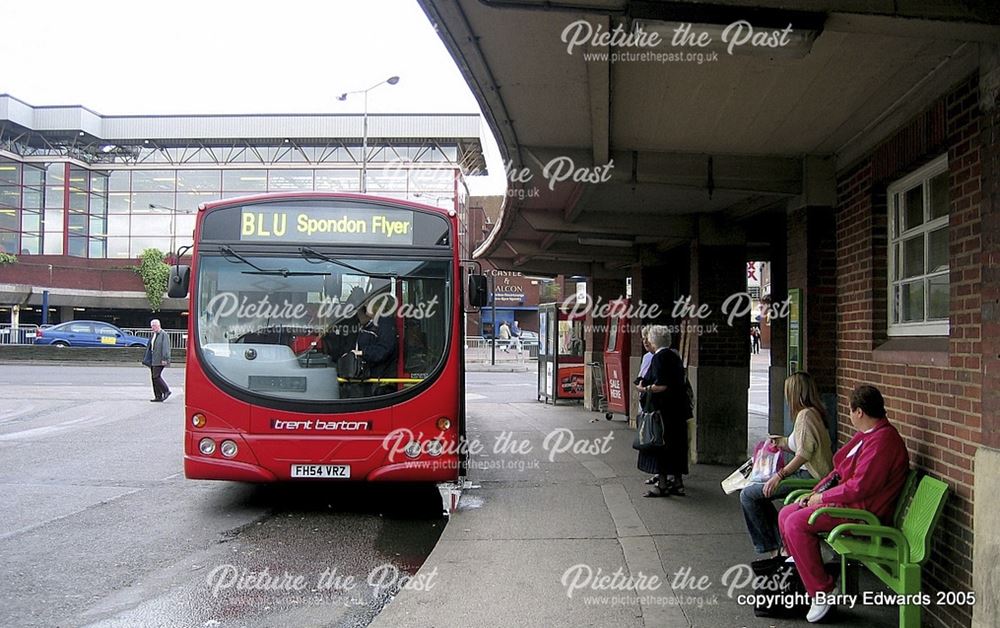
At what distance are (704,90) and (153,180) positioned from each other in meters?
49.7

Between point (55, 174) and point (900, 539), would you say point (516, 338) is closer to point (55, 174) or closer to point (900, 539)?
point (55, 174)

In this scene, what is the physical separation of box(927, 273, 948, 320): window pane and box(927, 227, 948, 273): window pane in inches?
2.8

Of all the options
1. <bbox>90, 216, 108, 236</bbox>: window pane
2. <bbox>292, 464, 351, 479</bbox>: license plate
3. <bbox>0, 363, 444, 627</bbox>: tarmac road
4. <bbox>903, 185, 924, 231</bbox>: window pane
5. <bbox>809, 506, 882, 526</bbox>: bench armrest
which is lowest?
<bbox>0, 363, 444, 627</bbox>: tarmac road

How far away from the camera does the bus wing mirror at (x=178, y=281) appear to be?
26.4ft

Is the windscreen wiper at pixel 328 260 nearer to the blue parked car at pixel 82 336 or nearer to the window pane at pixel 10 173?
the blue parked car at pixel 82 336

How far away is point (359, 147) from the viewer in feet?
159

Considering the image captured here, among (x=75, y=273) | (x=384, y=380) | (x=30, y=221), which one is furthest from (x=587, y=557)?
(x=30, y=221)

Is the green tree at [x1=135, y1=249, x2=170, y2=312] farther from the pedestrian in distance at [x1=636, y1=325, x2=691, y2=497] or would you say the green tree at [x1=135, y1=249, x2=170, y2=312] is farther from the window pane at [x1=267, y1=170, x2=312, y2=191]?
the pedestrian in distance at [x1=636, y1=325, x2=691, y2=497]

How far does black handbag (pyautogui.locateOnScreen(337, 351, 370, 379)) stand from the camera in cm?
776

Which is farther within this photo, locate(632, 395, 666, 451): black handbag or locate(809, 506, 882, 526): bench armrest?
locate(632, 395, 666, 451): black handbag

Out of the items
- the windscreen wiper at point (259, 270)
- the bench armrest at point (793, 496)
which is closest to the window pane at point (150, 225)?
the windscreen wiper at point (259, 270)

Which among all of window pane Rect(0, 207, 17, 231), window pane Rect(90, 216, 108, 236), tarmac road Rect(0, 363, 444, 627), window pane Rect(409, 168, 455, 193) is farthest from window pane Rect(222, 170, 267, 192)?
tarmac road Rect(0, 363, 444, 627)

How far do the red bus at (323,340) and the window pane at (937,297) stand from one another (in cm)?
410

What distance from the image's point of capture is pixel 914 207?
590 centimetres
